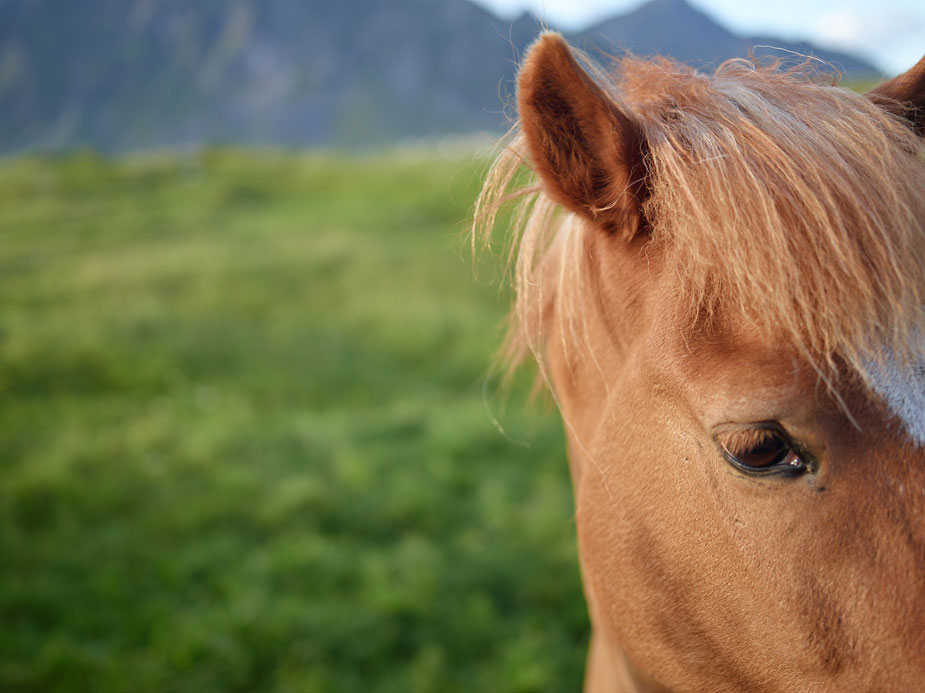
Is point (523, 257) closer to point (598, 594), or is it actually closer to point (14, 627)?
point (598, 594)

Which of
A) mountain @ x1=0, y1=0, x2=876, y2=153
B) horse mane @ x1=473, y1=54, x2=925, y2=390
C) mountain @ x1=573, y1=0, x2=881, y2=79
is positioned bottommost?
horse mane @ x1=473, y1=54, x2=925, y2=390

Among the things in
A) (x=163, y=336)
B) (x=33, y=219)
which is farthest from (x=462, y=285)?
(x=33, y=219)

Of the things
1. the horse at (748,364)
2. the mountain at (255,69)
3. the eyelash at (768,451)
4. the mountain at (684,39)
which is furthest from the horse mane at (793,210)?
the mountain at (255,69)

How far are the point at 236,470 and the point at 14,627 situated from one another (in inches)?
66.5

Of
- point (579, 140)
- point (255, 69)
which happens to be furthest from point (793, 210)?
point (255, 69)

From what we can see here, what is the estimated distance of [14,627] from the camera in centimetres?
329

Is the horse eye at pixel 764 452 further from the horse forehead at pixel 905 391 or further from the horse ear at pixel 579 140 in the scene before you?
the horse ear at pixel 579 140

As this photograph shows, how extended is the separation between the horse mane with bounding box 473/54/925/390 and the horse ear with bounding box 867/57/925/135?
46 mm

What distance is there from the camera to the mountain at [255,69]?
8044 cm

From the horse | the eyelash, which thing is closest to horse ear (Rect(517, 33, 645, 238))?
the horse

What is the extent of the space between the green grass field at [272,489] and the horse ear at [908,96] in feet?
2.83

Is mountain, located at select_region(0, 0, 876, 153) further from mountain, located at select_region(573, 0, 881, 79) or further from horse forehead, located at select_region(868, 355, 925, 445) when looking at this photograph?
horse forehead, located at select_region(868, 355, 925, 445)

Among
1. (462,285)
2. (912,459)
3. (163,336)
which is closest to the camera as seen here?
(912,459)

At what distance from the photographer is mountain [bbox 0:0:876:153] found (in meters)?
80.4
